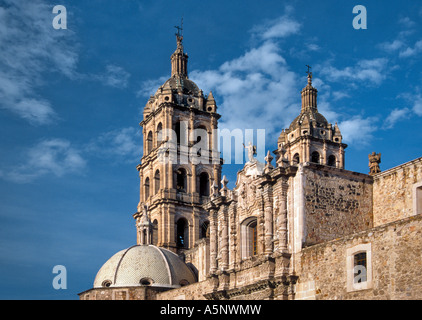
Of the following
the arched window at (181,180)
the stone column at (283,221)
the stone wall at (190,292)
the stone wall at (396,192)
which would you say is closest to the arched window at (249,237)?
the stone wall at (190,292)

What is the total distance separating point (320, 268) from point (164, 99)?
99.2 ft

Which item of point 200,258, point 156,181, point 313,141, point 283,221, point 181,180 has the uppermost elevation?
point 313,141

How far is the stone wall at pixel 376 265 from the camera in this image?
75.4 ft

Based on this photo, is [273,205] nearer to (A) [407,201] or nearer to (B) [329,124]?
(A) [407,201]

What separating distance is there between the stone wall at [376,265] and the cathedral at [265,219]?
4 cm

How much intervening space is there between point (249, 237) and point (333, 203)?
Answer: 544 centimetres

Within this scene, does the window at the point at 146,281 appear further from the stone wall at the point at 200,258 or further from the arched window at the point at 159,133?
the arched window at the point at 159,133

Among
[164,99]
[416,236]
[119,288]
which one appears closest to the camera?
[416,236]

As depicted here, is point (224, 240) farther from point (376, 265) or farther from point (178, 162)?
point (178, 162)

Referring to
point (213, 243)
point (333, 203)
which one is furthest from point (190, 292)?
point (333, 203)

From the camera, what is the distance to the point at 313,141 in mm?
55188

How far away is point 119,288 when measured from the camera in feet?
138
